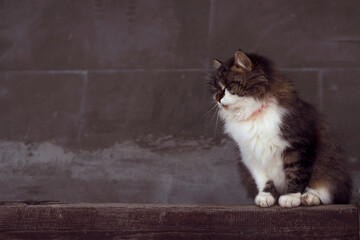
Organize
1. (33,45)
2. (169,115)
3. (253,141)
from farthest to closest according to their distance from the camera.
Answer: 1. (33,45)
2. (169,115)
3. (253,141)

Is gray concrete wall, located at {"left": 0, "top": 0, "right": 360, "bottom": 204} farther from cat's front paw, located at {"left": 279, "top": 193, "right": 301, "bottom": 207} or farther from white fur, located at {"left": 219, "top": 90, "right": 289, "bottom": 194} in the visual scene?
cat's front paw, located at {"left": 279, "top": 193, "right": 301, "bottom": 207}

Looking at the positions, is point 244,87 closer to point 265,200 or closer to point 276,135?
point 276,135

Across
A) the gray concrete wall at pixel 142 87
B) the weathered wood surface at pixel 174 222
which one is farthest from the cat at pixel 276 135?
the gray concrete wall at pixel 142 87

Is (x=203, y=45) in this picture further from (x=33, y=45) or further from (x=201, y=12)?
(x=33, y=45)

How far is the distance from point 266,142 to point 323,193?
274 millimetres

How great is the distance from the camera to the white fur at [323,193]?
1884mm

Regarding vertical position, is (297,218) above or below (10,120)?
above

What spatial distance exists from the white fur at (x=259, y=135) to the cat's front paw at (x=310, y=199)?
0.14m

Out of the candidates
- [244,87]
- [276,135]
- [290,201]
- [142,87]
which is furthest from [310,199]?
[142,87]

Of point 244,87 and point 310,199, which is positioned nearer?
point 310,199

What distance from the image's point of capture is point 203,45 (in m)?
3.23

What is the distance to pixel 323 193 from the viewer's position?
191cm

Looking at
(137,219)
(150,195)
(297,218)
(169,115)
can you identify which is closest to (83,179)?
(150,195)

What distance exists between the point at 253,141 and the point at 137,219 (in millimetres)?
621
